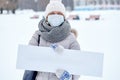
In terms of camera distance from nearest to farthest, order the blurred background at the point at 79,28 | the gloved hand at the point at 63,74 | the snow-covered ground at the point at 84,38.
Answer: the gloved hand at the point at 63,74
the snow-covered ground at the point at 84,38
the blurred background at the point at 79,28

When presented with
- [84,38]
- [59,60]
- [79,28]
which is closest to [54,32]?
[59,60]

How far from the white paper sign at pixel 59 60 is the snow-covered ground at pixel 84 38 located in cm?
142

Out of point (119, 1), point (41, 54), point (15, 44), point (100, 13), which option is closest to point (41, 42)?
point (41, 54)

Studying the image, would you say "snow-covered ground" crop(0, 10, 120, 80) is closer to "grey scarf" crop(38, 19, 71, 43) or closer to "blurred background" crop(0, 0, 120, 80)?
"blurred background" crop(0, 0, 120, 80)

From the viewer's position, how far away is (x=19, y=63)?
156 centimetres

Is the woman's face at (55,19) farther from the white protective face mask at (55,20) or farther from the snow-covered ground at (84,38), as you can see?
the snow-covered ground at (84,38)

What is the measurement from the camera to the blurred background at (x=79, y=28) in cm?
342

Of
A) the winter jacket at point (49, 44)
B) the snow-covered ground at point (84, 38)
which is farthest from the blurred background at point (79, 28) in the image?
the winter jacket at point (49, 44)

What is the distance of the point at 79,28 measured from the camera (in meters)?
4.72

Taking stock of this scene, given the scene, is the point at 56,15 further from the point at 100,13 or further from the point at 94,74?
the point at 100,13

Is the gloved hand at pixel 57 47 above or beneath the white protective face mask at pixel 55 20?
beneath

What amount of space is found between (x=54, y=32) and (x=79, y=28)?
126 inches

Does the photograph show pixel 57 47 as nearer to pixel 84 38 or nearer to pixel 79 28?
pixel 84 38

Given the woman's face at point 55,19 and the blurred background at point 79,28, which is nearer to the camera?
the woman's face at point 55,19
